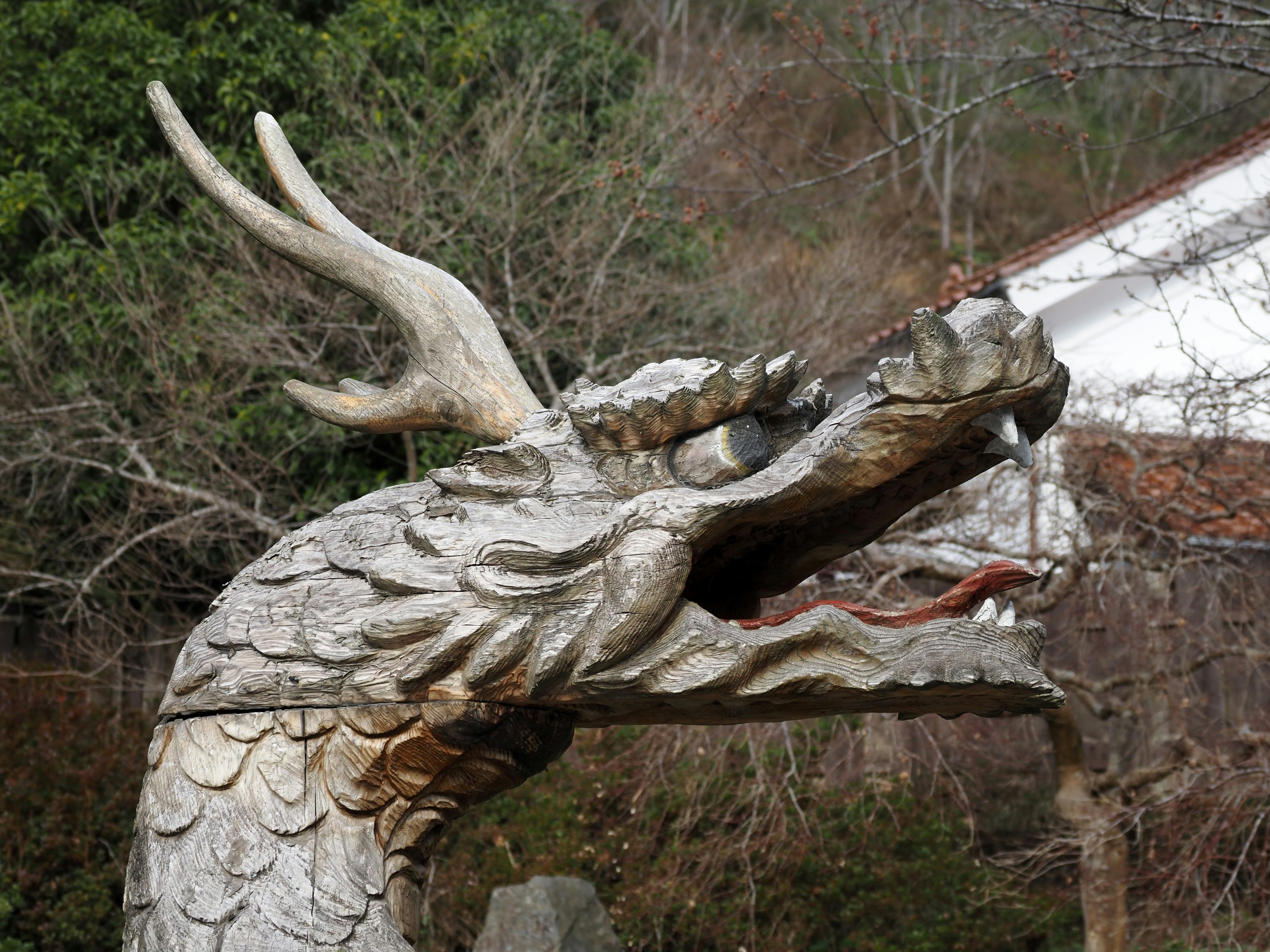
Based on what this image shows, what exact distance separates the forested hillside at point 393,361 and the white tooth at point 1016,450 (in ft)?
11.9

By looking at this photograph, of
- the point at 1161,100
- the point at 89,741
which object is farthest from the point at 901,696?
the point at 1161,100

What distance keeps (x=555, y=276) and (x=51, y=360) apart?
3.00 meters

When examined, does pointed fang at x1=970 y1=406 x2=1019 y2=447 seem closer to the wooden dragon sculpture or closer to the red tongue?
the wooden dragon sculpture

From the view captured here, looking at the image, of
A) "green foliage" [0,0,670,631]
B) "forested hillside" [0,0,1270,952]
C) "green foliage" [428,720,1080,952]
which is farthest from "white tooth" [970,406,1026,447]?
"green foliage" [0,0,670,631]

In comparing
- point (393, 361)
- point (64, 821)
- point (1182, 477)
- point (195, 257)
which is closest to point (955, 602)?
point (1182, 477)

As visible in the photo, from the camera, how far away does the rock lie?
14.9 ft

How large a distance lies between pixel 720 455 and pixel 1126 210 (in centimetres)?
639

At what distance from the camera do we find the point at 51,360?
6.98 meters

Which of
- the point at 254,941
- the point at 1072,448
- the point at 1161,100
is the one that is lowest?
the point at 1161,100

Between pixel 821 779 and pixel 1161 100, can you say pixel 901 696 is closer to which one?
pixel 821 779

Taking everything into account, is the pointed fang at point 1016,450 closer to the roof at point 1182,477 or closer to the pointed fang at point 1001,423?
the pointed fang at point 1001,423

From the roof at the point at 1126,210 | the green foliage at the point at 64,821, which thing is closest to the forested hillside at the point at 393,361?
the green foliage at the point at 64,821

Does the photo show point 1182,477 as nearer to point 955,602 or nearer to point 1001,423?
point 955,602

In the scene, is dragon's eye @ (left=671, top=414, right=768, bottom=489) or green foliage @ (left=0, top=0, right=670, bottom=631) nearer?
dragon's eye @ (left=671, top=414, right=768, bottom=489)
